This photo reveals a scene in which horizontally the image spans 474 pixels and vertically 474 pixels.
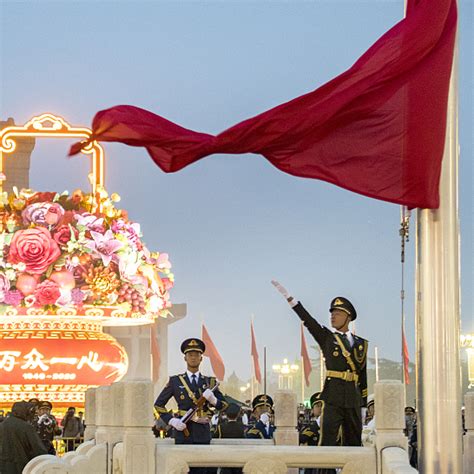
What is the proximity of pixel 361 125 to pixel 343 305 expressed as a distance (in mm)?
2739

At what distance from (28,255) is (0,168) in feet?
6.04

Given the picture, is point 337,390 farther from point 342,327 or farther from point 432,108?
point 432,108

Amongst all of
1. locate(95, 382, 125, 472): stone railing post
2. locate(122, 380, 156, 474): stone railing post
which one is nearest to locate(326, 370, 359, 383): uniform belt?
locate(95, 382, 125, 472): stone railing post

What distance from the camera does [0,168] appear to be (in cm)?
1659

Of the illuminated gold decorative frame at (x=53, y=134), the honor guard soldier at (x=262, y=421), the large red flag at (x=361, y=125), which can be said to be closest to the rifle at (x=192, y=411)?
the large red flag at (x=361, y=125)

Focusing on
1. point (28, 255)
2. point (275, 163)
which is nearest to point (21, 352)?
point (28, 255)

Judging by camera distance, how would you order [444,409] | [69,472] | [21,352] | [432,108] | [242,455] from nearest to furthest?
1. [444,409]
2. [432,108]
3. [242,455]
4. [69,472]
5. [21,352]

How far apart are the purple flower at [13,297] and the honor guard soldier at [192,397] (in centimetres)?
406

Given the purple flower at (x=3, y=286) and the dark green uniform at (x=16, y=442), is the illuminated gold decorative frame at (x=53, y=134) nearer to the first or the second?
the purple flower at (x=3, y=286)

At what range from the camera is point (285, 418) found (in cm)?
1309

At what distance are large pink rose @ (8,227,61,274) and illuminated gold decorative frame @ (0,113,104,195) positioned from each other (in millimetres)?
1211

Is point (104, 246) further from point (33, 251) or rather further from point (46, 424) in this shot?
point (46, 424)

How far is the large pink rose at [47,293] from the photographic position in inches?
591

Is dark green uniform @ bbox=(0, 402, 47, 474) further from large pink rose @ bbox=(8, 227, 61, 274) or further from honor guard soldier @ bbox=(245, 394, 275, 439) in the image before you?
honor guard soldier @ bbox=(245, 394, 275, 439)
